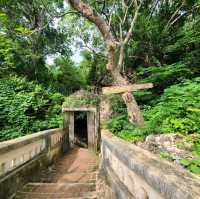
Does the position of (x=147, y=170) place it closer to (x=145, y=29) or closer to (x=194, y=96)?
(x=194, y=96)

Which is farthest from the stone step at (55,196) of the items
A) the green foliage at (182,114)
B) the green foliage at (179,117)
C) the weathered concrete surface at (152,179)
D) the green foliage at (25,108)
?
the green foliage at (25,108)

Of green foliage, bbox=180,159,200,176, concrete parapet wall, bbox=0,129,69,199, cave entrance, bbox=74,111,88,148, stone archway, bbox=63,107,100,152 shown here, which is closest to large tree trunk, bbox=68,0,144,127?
concrete parapet wall, bbox=0,129,69,199

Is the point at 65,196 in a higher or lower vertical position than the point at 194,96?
lower

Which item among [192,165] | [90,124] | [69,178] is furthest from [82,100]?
[192,165]

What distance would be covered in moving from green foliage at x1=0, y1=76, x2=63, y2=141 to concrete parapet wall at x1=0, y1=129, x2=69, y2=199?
9.40 ft

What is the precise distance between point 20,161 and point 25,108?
4829mm

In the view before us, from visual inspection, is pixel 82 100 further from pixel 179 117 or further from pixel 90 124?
pixel 179 117

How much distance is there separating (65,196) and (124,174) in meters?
1.34

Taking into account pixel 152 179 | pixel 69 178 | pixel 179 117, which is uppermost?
pixel 179 117

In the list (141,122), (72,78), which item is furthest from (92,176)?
(72,78)

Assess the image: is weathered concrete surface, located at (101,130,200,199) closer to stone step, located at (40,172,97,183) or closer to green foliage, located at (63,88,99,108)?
stone step, located at (40,172,97,183)

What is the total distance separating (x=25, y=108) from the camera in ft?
26.6

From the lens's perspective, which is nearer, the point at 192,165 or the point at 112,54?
the point at 192,165

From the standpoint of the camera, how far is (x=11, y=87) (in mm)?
8789
